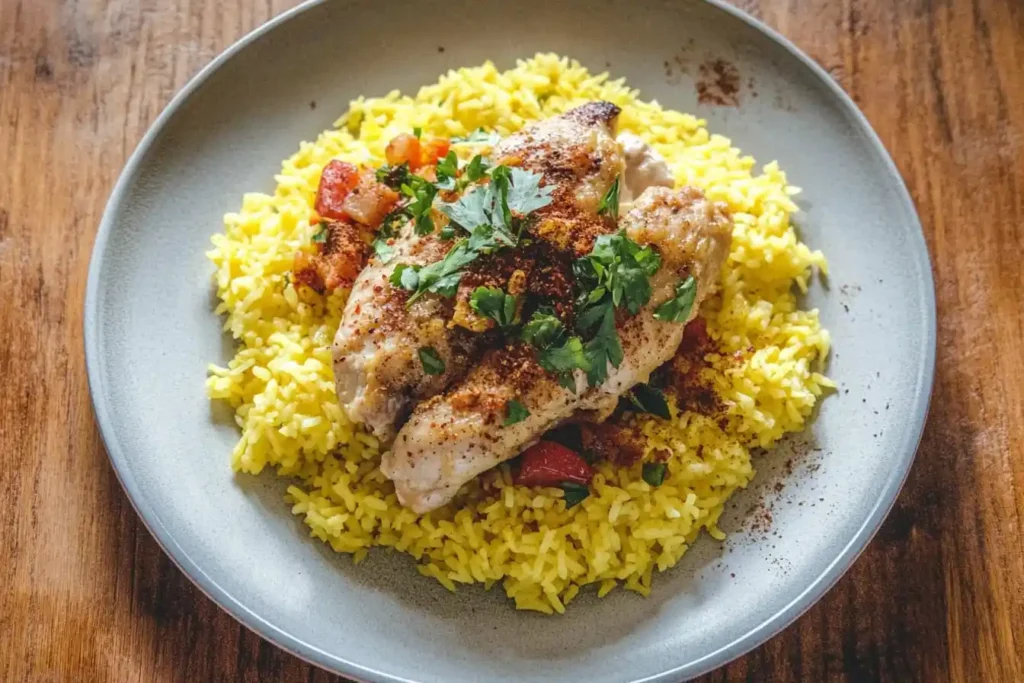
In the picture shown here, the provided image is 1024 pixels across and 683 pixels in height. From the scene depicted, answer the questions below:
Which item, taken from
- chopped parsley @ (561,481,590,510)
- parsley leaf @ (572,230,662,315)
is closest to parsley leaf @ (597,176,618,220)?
parsley leaf @ (572,230,662,315)

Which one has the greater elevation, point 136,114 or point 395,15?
point 395,15

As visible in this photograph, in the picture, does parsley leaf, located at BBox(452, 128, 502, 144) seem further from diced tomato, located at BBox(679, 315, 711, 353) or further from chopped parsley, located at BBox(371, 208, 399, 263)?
diced tomato, located at BBox(679, 315, 711, 353)

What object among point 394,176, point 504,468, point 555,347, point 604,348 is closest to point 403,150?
point 394,176

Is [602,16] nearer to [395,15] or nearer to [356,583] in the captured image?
[395,15]

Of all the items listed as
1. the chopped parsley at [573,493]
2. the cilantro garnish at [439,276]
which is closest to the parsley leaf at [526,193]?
the cilantro garnish at [439,276]

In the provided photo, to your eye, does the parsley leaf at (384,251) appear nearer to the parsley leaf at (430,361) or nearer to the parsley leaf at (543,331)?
the parsley leaf at (430,361)

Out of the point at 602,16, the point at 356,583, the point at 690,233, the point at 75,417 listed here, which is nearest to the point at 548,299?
the point at 690,233
